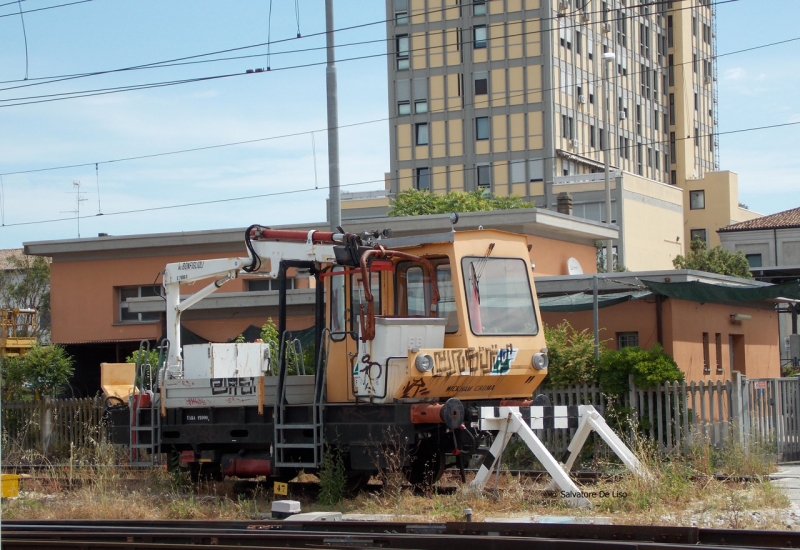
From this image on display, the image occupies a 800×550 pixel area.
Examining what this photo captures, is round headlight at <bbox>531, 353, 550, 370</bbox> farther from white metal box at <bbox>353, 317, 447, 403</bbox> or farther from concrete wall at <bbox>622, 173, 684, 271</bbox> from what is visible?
concrete wall at <bbox>622, 173, 684, 271</bbox>

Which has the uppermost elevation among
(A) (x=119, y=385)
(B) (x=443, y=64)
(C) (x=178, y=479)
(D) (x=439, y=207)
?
(B) (x=443, y=64)

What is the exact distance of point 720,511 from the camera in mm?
11047

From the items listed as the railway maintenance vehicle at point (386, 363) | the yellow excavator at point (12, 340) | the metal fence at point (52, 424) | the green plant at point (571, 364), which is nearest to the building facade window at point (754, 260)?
the yellow excavator at point (12, 340)

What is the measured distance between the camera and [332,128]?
18.5 metres

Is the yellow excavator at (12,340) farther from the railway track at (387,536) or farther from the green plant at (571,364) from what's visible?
the railway track at (387,536)

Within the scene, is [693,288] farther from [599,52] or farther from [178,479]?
[599,52]

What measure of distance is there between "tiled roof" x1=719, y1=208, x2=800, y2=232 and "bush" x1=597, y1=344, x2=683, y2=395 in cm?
6069

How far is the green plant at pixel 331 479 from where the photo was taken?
42.7ft

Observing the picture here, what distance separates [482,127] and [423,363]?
202 feet

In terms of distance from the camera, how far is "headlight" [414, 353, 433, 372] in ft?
40.1

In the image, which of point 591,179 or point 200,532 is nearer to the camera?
point 200,532

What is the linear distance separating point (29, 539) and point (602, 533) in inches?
209

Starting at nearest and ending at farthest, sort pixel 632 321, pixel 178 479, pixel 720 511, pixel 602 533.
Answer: pixel 602 533 < pixel 720 511 < pixel 178 479 < pixel 632 321

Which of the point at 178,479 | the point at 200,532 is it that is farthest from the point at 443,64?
the point at 200,532
